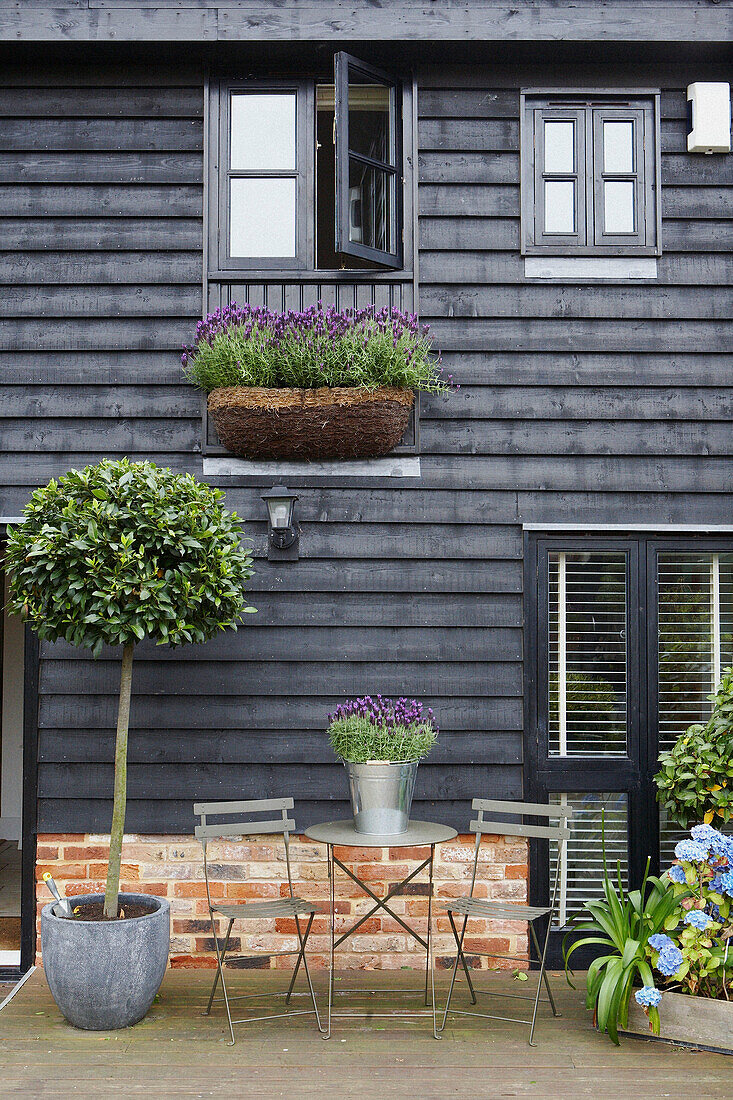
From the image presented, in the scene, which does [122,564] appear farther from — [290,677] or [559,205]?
[559,205]

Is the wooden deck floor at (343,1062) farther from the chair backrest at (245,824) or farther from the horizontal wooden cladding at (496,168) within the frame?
the horizontal wooden cladding at (496,168)

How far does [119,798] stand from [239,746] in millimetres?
648

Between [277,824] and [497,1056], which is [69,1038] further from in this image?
[497,1056]

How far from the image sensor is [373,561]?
13.9 feet

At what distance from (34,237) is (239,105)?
1119mm

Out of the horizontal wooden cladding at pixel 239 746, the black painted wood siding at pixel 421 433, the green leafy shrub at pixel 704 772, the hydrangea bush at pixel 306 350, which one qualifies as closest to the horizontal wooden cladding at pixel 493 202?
the black painted wood siding at pixel 421 433

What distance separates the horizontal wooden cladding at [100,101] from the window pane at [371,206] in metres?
0.81

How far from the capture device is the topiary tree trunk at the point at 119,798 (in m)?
3.59

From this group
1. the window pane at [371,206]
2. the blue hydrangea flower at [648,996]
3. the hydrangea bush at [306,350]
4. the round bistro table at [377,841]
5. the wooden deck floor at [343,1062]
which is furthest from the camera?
the window pane at [371,206]

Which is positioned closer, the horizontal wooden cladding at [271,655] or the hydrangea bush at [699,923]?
the hydrangea bush at [699,923]

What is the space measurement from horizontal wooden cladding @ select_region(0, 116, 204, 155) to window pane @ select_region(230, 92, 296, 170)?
0.57 feet

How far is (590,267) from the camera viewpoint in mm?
4305

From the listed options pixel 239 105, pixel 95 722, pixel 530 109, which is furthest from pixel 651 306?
pixel 95 722

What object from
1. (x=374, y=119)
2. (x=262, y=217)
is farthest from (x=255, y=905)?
(x=374, y=119)
